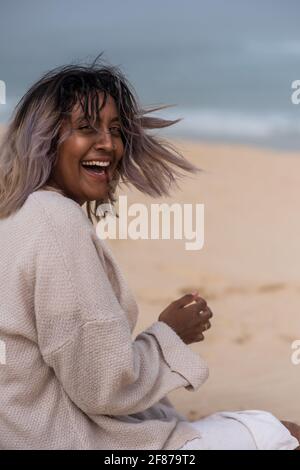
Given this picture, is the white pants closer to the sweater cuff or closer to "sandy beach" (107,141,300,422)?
the sweater cuff

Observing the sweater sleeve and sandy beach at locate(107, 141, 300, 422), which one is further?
sandy beach at locate(107, 141, 300, 422)

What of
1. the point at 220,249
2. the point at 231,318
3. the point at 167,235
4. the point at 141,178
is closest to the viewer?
the point at 141,178

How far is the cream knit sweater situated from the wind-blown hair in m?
0.08

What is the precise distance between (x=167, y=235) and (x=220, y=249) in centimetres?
175

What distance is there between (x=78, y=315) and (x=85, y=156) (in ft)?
1.71

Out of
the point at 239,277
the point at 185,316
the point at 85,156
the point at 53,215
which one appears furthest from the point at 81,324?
the point at 239,277

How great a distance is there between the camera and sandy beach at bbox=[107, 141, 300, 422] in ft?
20.8

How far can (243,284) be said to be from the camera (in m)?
9.62

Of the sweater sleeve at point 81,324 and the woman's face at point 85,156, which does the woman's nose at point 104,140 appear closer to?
the woman's face at point 85,156

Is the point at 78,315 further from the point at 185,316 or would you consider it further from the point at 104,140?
the point at 104,140

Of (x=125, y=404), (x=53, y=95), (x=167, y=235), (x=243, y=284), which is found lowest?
(x=167, y=235)

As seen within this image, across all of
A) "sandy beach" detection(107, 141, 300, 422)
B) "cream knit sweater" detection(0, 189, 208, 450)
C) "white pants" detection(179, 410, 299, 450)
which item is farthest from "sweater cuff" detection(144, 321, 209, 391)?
"sandy beach" detection(107, 141, 300, 422)
